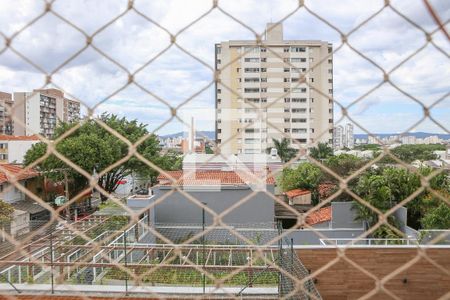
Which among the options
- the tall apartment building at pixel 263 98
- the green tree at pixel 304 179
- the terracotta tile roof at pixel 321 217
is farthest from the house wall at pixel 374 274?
the green tree at pixel 304 179

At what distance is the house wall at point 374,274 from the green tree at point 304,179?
5960 millimetres

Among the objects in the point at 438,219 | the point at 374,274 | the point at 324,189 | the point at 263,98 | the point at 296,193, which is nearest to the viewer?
the point at 263,98

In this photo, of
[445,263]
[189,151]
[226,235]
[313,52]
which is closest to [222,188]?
[226,235]

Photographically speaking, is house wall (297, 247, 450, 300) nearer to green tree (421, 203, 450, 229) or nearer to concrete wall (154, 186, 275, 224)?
green tree (421, 203, 450, 229)

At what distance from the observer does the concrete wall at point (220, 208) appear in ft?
25.8

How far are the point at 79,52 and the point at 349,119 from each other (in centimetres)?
42

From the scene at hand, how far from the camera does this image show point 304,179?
11.9 metres

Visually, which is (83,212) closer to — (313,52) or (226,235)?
(226,235)

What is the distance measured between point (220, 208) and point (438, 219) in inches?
145

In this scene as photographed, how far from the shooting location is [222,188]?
309 inches

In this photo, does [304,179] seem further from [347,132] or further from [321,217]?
[347,132]

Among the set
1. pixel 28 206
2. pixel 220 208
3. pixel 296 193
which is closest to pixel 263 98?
Result: pixel 220 208

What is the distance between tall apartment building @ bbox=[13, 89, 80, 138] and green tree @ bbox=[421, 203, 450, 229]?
7.09 meters

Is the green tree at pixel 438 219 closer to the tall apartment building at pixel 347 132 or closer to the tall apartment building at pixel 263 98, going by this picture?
the tall apartment building at pixel 347 132
